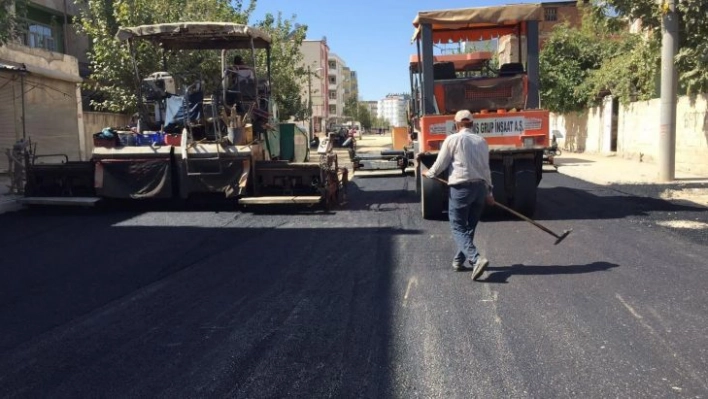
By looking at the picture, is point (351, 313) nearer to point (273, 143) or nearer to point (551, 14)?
point (273, 143)

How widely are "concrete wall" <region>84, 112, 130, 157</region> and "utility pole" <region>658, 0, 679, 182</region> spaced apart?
18578 mm

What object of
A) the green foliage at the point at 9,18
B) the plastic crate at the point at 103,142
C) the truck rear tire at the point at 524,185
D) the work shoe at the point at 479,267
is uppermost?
the green foliage at the point at 9,18

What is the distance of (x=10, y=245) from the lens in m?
8.12

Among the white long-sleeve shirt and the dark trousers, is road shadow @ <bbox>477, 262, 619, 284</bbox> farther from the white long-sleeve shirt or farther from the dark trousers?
the white long-sleeve shirt

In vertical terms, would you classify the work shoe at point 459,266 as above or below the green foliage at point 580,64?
below

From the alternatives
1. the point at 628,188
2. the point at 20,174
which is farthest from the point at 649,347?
the point at 20,174

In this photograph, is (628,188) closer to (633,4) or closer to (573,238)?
(633,4)

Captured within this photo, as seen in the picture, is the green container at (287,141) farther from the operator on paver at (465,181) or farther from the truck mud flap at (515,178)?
the operator on paver at (465,181)

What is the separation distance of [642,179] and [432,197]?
870 centimetres

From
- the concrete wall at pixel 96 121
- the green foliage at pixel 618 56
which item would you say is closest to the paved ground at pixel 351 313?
the green foliage at pixel 618 56

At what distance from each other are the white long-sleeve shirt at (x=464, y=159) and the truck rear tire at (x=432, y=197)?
2.97 metres

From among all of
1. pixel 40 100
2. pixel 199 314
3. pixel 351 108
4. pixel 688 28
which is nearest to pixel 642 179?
pixel 688 28

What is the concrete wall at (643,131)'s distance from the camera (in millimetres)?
16969

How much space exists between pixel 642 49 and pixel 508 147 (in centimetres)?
1611
